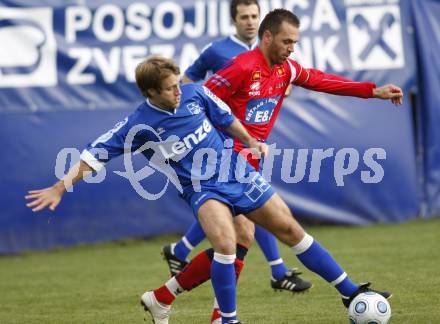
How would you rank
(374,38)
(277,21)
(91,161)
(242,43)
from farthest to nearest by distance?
(374,38)
(242,43)
(277,21)
(91,161)

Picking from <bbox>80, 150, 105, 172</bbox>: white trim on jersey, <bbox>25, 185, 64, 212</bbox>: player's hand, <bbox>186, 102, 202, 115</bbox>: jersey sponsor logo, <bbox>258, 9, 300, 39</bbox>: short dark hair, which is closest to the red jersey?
<bbox>258, 9, 300, 39</bbox>: short dark hair

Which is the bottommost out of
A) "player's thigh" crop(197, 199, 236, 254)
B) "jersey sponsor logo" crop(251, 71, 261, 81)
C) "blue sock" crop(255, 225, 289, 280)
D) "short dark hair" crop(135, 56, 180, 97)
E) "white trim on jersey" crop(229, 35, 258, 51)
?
"blue sock" crop(255, 225, 289, 280)

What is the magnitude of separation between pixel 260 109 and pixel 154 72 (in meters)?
1.09

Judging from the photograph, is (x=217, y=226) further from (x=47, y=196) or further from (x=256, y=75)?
(x=256, y=75)

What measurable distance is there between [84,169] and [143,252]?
191 inches

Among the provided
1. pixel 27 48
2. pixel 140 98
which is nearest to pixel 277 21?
pixel 140 98

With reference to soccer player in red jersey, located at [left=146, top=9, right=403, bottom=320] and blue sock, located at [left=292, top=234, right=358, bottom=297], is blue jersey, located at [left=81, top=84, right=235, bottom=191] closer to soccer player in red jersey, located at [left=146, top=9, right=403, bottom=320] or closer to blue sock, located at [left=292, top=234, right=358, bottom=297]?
soccer player in red jersey, located at [left=146, top=9, right=403, bottom=320]

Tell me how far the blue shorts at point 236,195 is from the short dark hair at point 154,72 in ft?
2.19

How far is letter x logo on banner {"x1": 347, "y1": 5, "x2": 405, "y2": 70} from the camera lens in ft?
36.0

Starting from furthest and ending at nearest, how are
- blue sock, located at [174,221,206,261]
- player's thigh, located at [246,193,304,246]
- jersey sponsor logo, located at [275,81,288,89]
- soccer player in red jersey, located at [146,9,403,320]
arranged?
1. blue sock, located at [174,221,206,261]
2. jersey sponsor logo, located at [275,81,288,89]
3. soccer player in red jersey, located at [146,9,403,320]
4. player's thigh, located at [246,193,304,246]

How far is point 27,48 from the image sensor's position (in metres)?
10.5

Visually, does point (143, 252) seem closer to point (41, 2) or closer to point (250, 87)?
point (41, 2)

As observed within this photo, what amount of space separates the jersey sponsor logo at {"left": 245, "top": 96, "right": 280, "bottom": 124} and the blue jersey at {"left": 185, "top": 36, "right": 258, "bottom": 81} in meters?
1.38

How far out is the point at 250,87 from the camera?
6004 mm
